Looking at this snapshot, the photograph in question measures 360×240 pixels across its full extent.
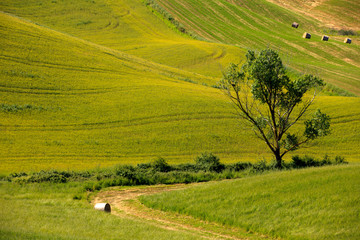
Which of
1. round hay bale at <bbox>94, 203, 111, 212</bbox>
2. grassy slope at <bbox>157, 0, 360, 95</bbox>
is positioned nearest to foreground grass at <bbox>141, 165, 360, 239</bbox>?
round hay bale at <bbox>94, 203, 111, 212</bbox>

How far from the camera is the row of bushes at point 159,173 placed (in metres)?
24.5

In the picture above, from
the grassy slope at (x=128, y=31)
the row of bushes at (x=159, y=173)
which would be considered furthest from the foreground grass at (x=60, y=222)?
the grassy slope at (x=128, y=31)

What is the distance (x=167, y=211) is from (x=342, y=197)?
8839mm

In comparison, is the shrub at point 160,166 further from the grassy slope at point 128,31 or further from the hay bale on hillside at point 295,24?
the hay bale on hillside at point 295,24

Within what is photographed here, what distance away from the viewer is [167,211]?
20.5 meters

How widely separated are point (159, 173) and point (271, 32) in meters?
71.6

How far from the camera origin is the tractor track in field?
17.1 meters

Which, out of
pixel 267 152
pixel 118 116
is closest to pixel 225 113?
pixel 267 152

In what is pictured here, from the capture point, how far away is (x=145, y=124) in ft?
122

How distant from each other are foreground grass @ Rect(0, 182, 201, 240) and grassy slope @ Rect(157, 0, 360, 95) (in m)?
57.4

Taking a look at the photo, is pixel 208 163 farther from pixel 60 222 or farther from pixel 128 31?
pixel 128 31

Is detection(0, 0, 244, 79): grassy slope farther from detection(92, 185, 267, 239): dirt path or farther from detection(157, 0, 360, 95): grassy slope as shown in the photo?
detection(92, 185, 267, 239): dirt path

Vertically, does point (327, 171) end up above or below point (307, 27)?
below

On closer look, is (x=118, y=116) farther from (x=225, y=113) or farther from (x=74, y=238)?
(x=74, y=238)
